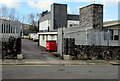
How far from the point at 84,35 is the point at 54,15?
21211mm

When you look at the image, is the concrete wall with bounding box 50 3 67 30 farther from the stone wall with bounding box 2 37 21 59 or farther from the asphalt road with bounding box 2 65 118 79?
the asphalt road with bounding box 2 65 118 79

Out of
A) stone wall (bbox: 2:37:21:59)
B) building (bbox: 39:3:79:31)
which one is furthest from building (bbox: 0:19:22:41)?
building (bbox: 39:3:79:31)

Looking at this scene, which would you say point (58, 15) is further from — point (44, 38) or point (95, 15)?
point (95, 15)

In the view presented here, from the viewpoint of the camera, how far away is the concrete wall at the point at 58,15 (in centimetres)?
3767

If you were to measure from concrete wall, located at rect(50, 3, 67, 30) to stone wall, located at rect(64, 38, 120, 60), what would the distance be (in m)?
21.0

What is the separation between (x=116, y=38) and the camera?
2042 cm

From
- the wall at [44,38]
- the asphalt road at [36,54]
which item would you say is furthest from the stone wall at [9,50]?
the wall at [44,38]

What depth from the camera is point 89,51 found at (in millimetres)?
16844

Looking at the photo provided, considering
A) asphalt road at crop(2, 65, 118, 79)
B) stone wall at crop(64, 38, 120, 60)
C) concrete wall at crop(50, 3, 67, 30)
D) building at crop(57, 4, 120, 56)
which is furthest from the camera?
concrete wall at crop(50, 3, 67, 30)

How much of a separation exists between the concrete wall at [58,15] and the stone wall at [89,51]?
2099cm

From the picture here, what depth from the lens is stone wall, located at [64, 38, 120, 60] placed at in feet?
54.5

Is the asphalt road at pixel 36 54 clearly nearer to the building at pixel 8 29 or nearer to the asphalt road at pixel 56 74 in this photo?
the building at pixel 8 29

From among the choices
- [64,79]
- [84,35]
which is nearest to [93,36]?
[84,35]

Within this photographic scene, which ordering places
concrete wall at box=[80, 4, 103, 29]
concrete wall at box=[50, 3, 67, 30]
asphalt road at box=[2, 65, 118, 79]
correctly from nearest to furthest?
asphalt road at box=[2, 65, 118, 79] < concrete wall at box=[80, 4, 103, 29] < concrete wall at box=[50, 3, 67, 30]
